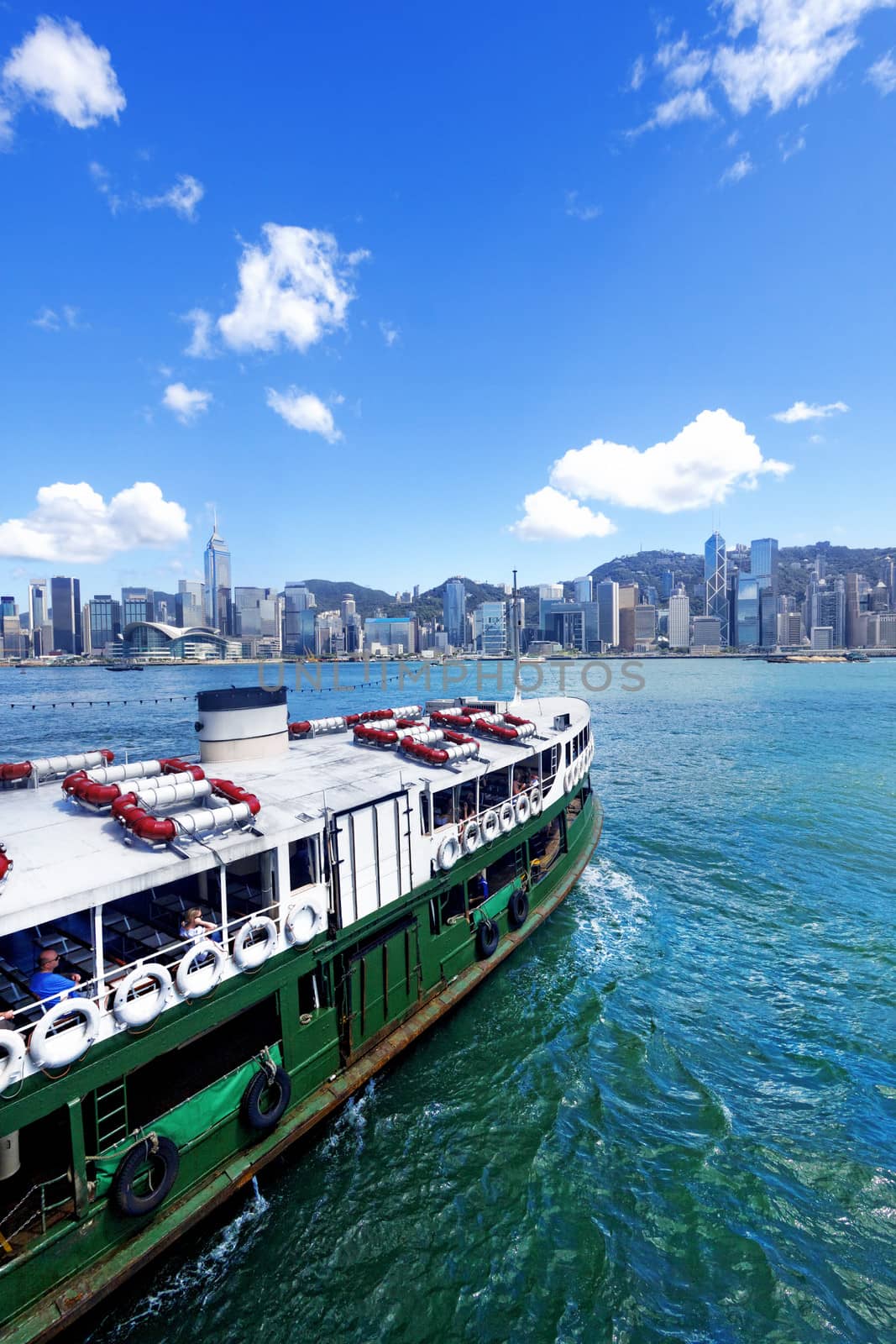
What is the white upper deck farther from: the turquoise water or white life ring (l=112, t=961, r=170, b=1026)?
the turquoise water

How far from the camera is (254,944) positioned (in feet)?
37.0

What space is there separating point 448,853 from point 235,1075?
694 centimetres

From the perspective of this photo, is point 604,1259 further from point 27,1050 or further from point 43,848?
point 43,848

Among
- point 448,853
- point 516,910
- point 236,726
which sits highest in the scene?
point 236,726

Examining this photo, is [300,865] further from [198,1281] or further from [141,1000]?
[198,1281]

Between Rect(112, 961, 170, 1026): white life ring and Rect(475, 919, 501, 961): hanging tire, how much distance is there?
10.1m

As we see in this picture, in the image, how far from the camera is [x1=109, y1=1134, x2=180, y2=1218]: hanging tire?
908 centimetres

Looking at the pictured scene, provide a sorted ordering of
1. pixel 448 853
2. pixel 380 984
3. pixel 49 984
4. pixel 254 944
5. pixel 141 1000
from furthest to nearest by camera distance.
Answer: pixel 448 853 < pixel 380 984 < pixel 254 944 < pixel 49 984 < pixel 141 1000

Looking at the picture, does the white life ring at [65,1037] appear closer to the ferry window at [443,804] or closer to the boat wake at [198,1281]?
the boat wake at [198,1281]

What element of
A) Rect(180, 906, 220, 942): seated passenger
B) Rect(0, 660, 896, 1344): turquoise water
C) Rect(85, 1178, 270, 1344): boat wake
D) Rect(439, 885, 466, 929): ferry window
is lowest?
Rect(0, 660, 896, 1344): turquoise water

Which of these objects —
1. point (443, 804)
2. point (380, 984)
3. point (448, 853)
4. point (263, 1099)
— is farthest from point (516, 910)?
point (263, 1099)

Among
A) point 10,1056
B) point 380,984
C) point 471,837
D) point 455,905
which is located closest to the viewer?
point 10,1056

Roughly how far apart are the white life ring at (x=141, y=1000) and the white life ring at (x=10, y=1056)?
1302mm

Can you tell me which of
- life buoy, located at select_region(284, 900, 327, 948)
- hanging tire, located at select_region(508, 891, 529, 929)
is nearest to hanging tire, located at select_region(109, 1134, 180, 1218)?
life buoy, located at select_region(284, 900, 327, 948)
